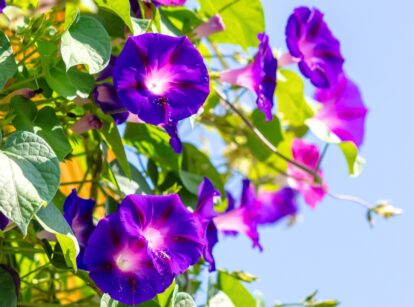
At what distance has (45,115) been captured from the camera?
43.4 inches

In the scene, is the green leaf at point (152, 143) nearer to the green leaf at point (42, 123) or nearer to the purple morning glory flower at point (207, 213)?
the purple morning glory flower at point (207, 213)

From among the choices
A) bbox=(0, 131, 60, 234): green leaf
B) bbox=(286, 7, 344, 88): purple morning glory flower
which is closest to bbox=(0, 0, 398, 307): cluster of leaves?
bbox=(0, 131, 60, 234): green leaf

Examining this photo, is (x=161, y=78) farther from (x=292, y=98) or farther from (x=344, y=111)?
(x=292, y=98)

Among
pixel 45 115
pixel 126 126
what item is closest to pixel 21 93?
pixel 45 115

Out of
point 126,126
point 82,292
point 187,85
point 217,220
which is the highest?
point 187,85

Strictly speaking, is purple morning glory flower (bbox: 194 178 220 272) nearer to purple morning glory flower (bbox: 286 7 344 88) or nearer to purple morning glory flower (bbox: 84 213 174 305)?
purple morning glory flower (bbox: 84 213 174 305)

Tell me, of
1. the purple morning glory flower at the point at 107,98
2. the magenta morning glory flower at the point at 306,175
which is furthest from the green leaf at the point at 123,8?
the magenta morning glory flower at the point at 306,175

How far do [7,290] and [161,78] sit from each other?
0.98 feet

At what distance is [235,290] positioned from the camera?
1426 mm

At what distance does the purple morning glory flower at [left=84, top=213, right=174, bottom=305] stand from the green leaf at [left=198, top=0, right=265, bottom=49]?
18.0 inches

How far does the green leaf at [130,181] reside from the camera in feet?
4.09

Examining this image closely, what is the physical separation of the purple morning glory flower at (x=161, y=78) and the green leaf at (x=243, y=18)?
329 mm

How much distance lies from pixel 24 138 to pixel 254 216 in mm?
575

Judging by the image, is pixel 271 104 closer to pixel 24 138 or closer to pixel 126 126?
pixel 126 126
